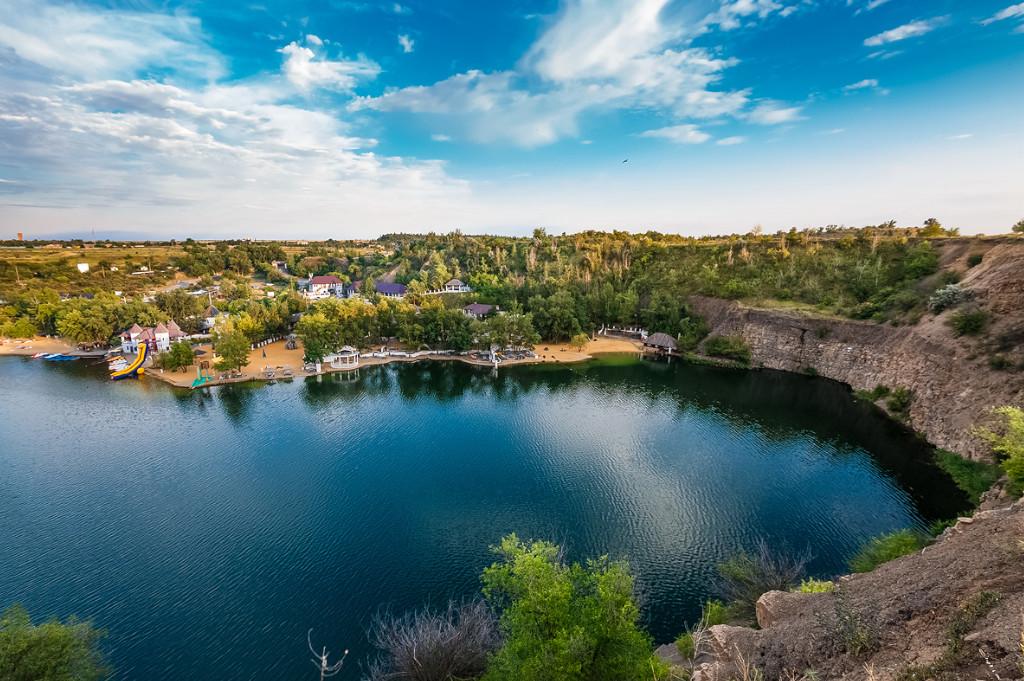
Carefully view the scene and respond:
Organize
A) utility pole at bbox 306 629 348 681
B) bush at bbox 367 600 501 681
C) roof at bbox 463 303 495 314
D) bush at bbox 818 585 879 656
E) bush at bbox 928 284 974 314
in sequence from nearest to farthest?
bush at bbox 818 585 879 656 < bush at bbox 367 600 501 681 < utility pole at bbox 306 629 348 681 < bush at bbox 928 284 974 314 < roof at bbox 463 303 495 314

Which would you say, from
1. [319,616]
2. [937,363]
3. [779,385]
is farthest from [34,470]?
[937,363]

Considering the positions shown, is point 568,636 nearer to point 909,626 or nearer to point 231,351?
point 909,626

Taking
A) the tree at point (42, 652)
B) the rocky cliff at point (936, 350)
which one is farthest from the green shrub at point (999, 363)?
the tree at point (42, 652)

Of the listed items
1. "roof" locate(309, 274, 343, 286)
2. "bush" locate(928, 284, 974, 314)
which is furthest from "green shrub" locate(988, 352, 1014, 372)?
"roof" locate(309, 274, 343, 286)

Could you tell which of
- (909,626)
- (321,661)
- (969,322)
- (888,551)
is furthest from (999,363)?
(321,661)

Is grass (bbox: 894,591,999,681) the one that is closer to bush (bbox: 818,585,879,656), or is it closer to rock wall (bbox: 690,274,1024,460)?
bush (bbox: 818,585,879,656)

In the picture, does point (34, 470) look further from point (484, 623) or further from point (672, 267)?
point (672, 267)

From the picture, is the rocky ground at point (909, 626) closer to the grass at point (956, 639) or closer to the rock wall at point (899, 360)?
the grass at point (956, 639)

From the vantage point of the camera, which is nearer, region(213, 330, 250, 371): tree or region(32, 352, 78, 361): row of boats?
region(213, 330, 250, 371): tree
